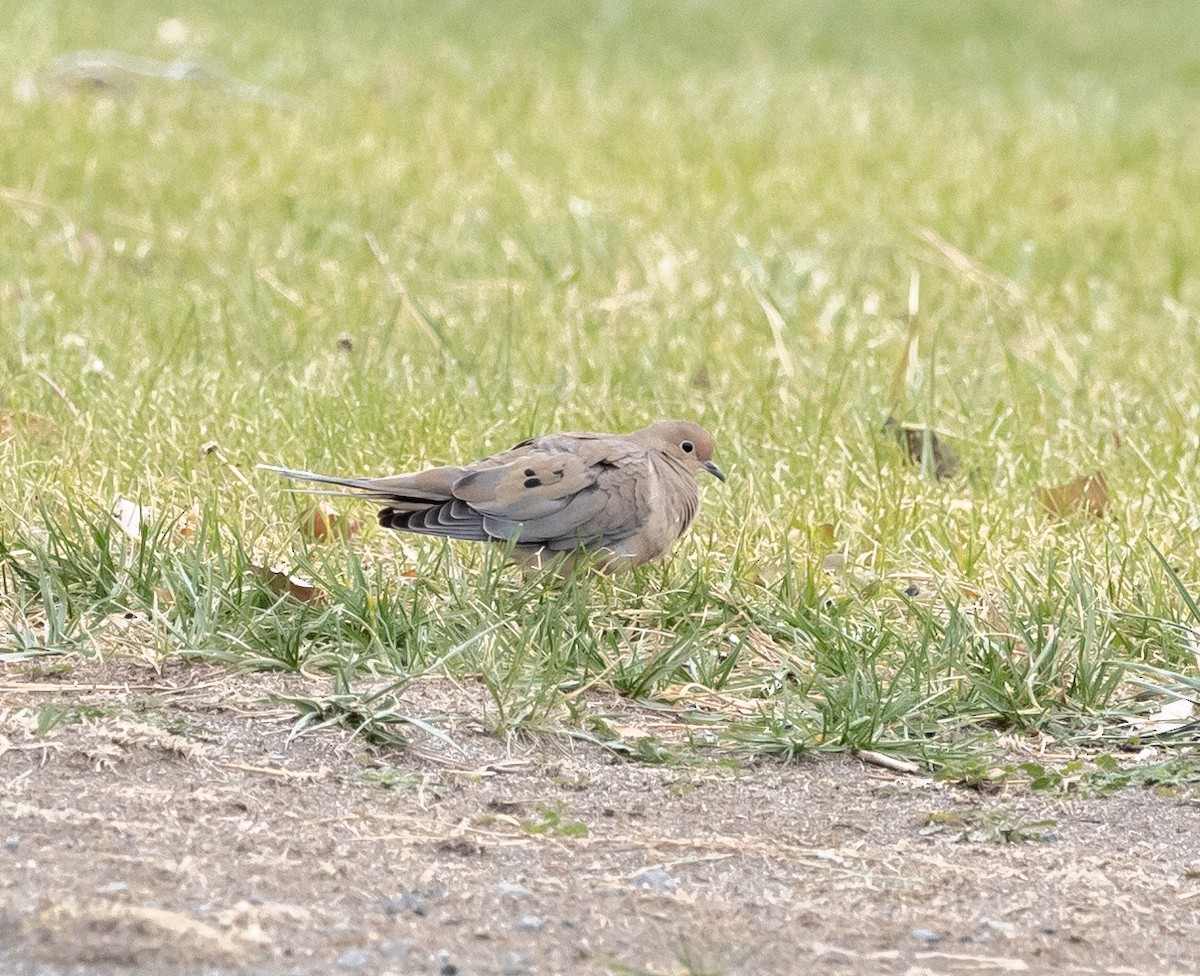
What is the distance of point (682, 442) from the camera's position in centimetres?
482

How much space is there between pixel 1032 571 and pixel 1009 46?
1042cm

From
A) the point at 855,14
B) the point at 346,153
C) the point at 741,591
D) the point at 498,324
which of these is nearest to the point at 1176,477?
the point at 741,591

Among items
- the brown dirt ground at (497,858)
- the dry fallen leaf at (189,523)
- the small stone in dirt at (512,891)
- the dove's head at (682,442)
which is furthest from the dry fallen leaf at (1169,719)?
the dry fallen leaf at (189,523)

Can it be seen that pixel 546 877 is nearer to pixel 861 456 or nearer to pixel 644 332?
pixel 861 456

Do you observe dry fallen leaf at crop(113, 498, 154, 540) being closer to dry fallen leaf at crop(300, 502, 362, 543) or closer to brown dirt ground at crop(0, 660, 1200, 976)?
dry fallen leaf at crop(300, 502, 362, 543)

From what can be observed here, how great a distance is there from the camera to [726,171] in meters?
9.04

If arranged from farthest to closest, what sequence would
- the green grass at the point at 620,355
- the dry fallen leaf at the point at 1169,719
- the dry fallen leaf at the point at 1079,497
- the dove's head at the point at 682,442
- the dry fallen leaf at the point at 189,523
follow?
1. the dry fallen leaf at the point at 1079,497
2. the dove's head at the point at 682,442
3. the dry fallen leaf at the point at 189,523
4. the green grass at the point at 620,355
5. the dry fallen leaf at the point at 1169,719

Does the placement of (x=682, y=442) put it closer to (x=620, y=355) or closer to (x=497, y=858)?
(x=620, y=355)

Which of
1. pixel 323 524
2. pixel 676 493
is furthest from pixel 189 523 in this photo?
pixel 676 493

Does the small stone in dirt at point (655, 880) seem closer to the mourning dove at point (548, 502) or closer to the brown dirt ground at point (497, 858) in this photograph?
the brown dirt ground at point (497, 858)

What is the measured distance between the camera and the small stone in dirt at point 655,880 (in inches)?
125

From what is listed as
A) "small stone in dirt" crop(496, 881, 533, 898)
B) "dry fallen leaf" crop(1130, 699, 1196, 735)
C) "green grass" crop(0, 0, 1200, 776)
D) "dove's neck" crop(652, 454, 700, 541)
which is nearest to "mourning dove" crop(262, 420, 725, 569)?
"dove's neck" crop(652, 454, 700, 541)

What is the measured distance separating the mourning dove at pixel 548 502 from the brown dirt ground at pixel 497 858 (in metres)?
0.52

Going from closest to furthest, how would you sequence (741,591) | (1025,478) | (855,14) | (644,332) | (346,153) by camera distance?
1. (741,591)
2. (1025,478)
3. (644,332)
4. (346,153)
5. (855,14)
